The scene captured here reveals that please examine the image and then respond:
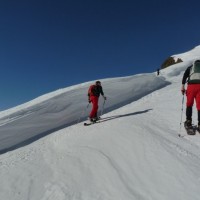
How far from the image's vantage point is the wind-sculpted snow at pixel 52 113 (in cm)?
1153

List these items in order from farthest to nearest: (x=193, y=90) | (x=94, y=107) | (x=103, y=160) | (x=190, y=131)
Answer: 1. (x=94, y=107)
2. (x=193, y=90)
3. (x=190, y=131)
4. (x=103, y=160)

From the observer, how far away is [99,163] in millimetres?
6719

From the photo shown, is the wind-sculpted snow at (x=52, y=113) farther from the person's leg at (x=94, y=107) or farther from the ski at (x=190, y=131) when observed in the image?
the ski at (x=190, y=131)

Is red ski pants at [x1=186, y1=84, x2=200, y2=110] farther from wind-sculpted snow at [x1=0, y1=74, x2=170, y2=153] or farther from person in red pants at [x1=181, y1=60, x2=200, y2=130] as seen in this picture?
wind-sculpted snow at [x1=0, y1=74, x2=170, y2=153]

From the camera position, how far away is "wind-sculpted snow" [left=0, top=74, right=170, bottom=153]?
11531mm

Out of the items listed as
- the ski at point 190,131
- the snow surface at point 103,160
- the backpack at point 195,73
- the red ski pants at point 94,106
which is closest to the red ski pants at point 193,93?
the backpack at point 195,73

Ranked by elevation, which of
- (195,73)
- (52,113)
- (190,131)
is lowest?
(190,131)

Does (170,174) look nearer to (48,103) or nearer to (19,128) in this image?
(19,128)

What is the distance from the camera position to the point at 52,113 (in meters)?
13.6

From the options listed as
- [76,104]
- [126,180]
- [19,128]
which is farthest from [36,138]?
[126,180]

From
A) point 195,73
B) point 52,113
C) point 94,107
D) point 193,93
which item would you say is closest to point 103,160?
point 193,93

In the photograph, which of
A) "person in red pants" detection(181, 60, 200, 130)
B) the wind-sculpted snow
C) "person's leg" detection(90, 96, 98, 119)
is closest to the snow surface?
the wind-sculpted snow

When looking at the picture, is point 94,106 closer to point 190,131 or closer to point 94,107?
point 94,107

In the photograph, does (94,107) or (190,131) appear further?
(94,107)
